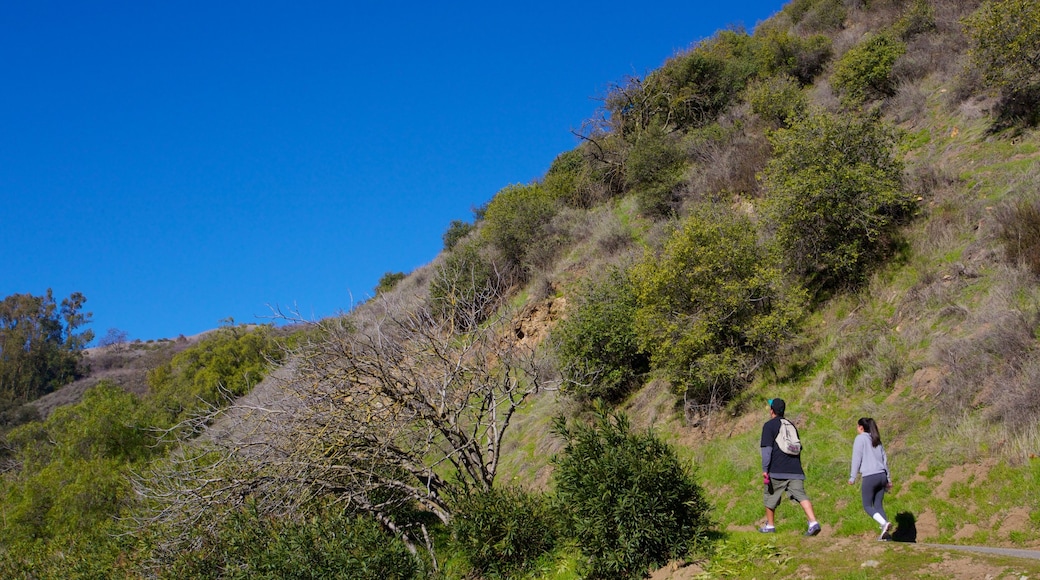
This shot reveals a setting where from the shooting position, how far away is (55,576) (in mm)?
13250

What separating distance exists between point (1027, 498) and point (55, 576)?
50.2 feet

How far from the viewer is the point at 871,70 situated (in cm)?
2236

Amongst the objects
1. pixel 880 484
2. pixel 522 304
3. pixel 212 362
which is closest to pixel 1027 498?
pixel 880 484

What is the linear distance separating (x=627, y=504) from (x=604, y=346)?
8.76 meters

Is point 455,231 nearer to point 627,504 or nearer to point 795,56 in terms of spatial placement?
point 795,56

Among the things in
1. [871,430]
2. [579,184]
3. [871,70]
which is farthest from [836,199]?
[579,184]

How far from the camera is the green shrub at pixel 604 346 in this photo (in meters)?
16.3

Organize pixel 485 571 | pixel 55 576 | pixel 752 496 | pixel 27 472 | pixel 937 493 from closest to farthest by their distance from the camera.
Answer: pixel 937 493, pixel 485 571, pixel 752 496, pixel 55 576, pixel 27 472

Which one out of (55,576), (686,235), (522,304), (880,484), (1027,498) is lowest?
(1027,498)

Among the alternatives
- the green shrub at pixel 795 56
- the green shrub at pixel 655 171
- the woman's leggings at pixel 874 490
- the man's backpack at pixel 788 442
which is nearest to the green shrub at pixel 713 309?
the man's backpack at pixel 788 442

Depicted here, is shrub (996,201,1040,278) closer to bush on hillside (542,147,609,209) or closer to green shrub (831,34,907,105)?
green shrub (831,34,907,105)

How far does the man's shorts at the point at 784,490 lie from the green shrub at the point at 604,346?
7490 mm

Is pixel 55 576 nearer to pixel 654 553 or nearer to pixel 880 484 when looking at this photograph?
pixel 654 553

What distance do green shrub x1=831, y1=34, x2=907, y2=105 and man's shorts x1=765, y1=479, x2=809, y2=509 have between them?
16941 millimetres
